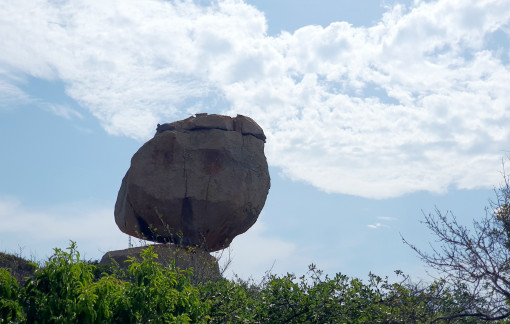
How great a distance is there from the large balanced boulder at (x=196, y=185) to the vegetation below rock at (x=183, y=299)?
900cm

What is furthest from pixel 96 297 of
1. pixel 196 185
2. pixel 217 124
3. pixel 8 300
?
pixel 217 124

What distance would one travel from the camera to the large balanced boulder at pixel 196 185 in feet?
58.3

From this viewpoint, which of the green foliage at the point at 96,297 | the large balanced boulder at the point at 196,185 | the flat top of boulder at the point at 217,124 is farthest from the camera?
the flat top of boulder at the point at 217,124

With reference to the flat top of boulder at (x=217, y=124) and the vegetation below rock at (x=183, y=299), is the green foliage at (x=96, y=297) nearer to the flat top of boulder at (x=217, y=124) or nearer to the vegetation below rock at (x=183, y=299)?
the vegetation below rock at (x=183, y=299)

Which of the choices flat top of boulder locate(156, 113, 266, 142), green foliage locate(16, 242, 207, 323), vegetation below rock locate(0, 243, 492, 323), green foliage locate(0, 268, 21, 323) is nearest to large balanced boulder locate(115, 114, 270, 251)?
flat top of boulder locate(156, 113, 266, 142)

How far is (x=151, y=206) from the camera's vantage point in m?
17.9

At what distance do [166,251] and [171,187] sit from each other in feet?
7.41

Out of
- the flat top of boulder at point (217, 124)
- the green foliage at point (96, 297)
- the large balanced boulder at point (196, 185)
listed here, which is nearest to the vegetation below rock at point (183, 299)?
the green foliage at point (96, 297)

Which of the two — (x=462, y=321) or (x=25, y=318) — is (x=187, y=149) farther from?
(x=25, y=318)

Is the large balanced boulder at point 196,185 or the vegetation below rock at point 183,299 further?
the large balanced boulder at point 196,185

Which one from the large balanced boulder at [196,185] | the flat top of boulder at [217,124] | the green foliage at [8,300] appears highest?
the flat top of boulder at [217,124]

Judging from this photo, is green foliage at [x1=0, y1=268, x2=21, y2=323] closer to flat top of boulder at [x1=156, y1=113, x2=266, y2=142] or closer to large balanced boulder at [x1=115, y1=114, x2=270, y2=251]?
large balanced boulder at [x1=115, y1=114, x2=270, y2=251]

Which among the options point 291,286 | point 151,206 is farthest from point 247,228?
point 291,286

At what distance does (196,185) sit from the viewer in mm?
17828
